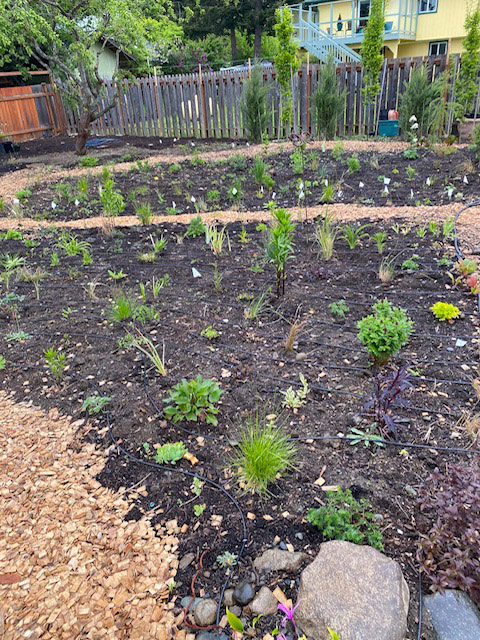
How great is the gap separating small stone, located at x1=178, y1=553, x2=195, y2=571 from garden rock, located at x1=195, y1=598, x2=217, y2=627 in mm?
154

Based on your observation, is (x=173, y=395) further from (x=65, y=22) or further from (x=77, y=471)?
(x=65, y=22)

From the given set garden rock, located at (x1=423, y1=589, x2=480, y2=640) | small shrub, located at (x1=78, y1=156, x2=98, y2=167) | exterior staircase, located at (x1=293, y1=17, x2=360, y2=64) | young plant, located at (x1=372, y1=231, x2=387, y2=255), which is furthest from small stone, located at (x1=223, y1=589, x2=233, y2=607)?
exterior staircase, located at (x1=293, y1=17, x2=360, y2=64)

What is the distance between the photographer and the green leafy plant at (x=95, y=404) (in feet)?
8.20

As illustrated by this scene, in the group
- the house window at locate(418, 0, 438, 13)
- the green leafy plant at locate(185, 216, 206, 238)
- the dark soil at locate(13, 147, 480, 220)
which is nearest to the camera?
the green leafy plant at locate(185, 216, 206, 238)

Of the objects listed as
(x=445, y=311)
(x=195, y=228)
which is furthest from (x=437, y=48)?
(x=445, y=311)

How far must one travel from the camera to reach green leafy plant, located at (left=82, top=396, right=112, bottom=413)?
8.20ft

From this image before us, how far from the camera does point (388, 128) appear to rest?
9797mm

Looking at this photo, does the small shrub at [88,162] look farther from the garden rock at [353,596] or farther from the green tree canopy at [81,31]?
the garden rock at [353,596]

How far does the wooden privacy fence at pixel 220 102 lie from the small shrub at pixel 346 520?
9.39 meters

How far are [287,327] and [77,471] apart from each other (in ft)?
5.16

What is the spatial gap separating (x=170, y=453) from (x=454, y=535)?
3.87 feet

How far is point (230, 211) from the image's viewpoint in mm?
5688

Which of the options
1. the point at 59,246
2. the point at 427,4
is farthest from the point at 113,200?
the point at 427,4

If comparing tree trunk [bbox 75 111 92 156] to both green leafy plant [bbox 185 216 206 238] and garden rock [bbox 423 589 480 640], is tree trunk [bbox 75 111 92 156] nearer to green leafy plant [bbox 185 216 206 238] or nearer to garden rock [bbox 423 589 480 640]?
green leafy plant [bbox 185 216 206 238]
